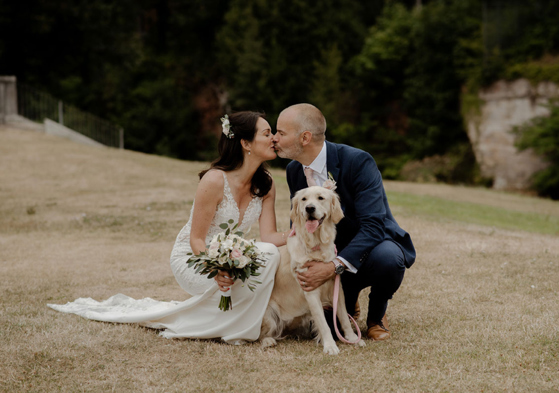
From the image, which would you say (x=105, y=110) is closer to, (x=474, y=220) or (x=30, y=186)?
(x=30, y=186)

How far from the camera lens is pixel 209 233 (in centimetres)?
551

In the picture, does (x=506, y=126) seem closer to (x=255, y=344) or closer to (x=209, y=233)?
(x=209, y=233)

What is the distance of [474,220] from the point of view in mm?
13625

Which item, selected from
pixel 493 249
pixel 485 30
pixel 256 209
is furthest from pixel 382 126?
pixel 256 209

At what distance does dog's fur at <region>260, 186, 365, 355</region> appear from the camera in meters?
4.68

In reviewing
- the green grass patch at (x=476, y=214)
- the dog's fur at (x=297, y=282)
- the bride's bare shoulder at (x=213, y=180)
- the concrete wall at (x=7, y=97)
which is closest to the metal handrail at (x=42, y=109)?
the concrete wall at (x=7, y=97)

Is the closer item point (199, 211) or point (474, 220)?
point (199, 211)

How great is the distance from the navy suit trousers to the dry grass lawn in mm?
370

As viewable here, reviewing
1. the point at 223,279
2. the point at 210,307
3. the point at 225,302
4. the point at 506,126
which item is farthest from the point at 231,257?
the point at 506,126

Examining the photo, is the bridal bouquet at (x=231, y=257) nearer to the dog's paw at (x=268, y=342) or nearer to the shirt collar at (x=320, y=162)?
the dog's paw at (x=268, y=342)

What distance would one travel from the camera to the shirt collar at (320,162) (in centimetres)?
513

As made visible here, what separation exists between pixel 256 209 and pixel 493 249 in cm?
512

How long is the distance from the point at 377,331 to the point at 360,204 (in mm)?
1152

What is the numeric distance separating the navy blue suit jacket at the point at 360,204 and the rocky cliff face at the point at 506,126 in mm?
23417
